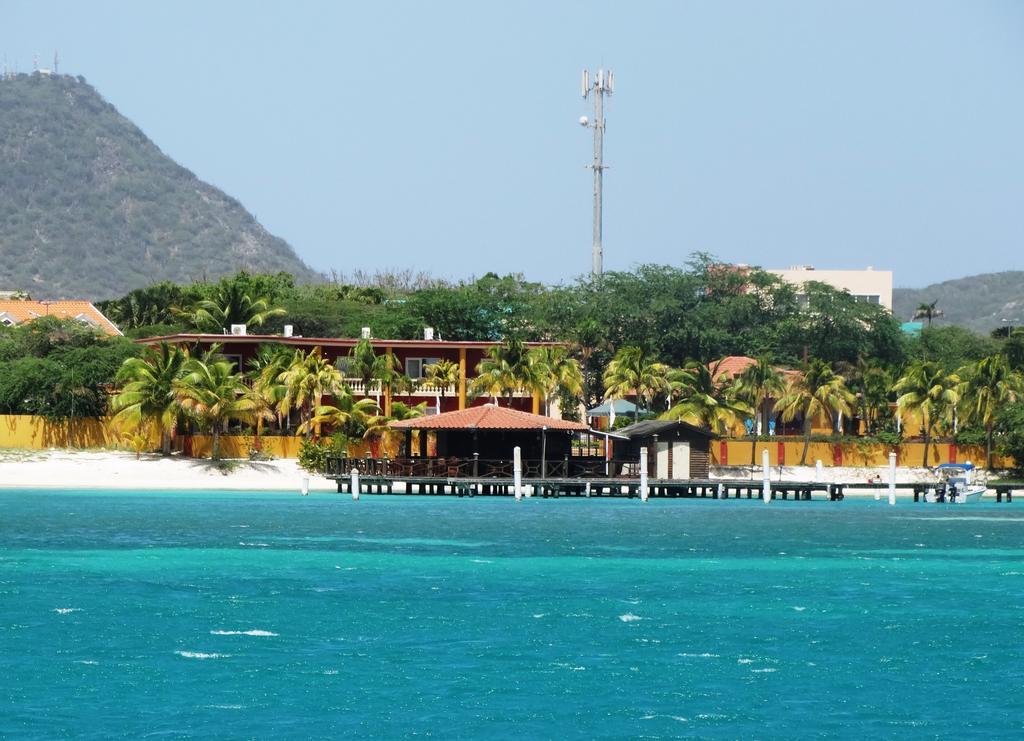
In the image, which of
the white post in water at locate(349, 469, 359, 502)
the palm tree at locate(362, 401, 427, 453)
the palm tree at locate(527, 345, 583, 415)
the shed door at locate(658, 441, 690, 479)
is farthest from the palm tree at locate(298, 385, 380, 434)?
the shed door at locate(658, 441, 690, 479)

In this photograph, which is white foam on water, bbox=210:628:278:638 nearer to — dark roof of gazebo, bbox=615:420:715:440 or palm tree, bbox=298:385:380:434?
dark roof of gazebo, bbox=615:420:715:440

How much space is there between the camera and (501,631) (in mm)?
36031

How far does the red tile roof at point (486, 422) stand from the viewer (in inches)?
2955

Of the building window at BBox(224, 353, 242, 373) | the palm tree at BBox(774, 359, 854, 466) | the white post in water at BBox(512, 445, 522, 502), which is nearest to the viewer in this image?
the white post in water at BBox(512, 445, 522, 502)

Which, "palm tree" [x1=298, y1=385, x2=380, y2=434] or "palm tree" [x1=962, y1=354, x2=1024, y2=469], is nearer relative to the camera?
"palm tree" [x1=298, y1=385, x2=380, y2=434]

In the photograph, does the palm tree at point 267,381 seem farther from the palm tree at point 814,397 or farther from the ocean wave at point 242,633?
the ocean wave at point 242,633

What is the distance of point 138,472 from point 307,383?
353 inches

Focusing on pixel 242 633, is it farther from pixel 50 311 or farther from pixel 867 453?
pixel 50 311

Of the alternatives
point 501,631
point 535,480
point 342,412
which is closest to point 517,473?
point 535,480

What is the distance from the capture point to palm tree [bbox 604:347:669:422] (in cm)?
8975

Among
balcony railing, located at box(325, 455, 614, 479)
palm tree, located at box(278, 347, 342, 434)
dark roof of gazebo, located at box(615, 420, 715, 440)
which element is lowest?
balcony railing, located at box(325, 455, 614, 479)

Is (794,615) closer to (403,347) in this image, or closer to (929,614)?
(929,614)

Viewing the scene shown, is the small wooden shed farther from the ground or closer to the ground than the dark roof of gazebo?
closer to the ground

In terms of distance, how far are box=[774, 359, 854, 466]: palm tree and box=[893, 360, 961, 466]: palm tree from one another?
9.98ft
